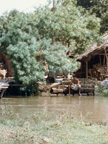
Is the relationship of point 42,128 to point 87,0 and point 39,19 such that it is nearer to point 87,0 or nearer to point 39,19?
point 39,19

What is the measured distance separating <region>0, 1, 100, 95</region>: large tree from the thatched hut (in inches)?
103

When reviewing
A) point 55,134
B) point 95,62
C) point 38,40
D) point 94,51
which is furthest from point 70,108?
point 95,62

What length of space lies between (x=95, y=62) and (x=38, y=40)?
758 centimetres

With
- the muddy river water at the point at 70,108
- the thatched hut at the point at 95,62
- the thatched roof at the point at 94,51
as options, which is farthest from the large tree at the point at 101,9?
the muddy river water at the point at 70,108

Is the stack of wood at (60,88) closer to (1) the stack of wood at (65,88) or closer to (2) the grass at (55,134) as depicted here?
(1) the stack of wood at (65,88)

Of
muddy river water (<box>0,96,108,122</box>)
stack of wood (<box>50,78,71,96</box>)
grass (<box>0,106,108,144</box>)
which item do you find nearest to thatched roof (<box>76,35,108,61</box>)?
stack of wood (<box>50,78,71,96</box>)

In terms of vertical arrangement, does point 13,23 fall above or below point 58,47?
above

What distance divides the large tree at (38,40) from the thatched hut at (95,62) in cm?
261

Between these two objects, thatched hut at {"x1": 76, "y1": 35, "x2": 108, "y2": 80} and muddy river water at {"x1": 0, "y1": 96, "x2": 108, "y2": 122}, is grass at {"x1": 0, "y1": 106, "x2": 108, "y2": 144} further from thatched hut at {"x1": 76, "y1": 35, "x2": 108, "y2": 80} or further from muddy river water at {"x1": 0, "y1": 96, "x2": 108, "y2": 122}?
thatched hut at {"x1": 76, "y1": 35, "x2": 108, "y2": 80}

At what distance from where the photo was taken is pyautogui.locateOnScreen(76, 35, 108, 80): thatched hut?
2000 cm

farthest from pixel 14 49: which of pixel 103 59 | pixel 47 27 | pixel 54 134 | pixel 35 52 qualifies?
pixel 54 134

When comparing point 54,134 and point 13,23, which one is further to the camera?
point 13,23

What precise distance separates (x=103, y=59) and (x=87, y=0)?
10.8 metres

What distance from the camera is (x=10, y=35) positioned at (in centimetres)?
1642
